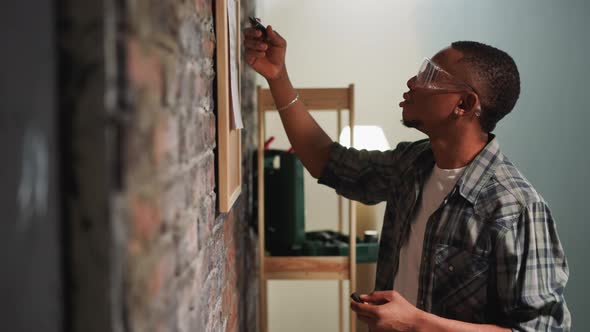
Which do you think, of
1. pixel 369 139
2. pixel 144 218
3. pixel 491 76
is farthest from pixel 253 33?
pixel 144 218

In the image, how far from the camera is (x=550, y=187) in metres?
2.83

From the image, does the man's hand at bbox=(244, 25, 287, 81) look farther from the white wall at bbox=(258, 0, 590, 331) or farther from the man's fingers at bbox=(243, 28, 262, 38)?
the white wall at bbox=(258, 0, 590, 331)

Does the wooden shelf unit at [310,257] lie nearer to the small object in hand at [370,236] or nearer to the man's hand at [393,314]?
the small object in hand at [370,236]

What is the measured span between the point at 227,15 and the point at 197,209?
50cm

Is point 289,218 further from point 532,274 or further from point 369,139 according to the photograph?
point 532,274

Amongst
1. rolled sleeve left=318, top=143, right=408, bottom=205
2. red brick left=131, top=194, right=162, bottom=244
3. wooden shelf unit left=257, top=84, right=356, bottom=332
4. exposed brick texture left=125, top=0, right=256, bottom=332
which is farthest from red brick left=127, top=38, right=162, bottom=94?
wooden shelf unit left=257, top=84, right=356, bottom=332

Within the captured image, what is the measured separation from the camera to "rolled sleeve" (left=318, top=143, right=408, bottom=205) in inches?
67.1

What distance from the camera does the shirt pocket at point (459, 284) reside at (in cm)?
132

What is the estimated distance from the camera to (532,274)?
1237 mm

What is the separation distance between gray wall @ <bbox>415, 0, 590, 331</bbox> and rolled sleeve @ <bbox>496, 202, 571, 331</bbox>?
1643 millimetres

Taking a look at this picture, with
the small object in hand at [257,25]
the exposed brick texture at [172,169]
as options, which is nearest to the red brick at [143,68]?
the exposed brick texture at [172,169]

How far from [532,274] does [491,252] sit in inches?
4.3

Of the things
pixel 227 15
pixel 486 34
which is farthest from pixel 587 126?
pixel 227 15

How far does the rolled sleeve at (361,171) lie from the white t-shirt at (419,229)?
189 mm
